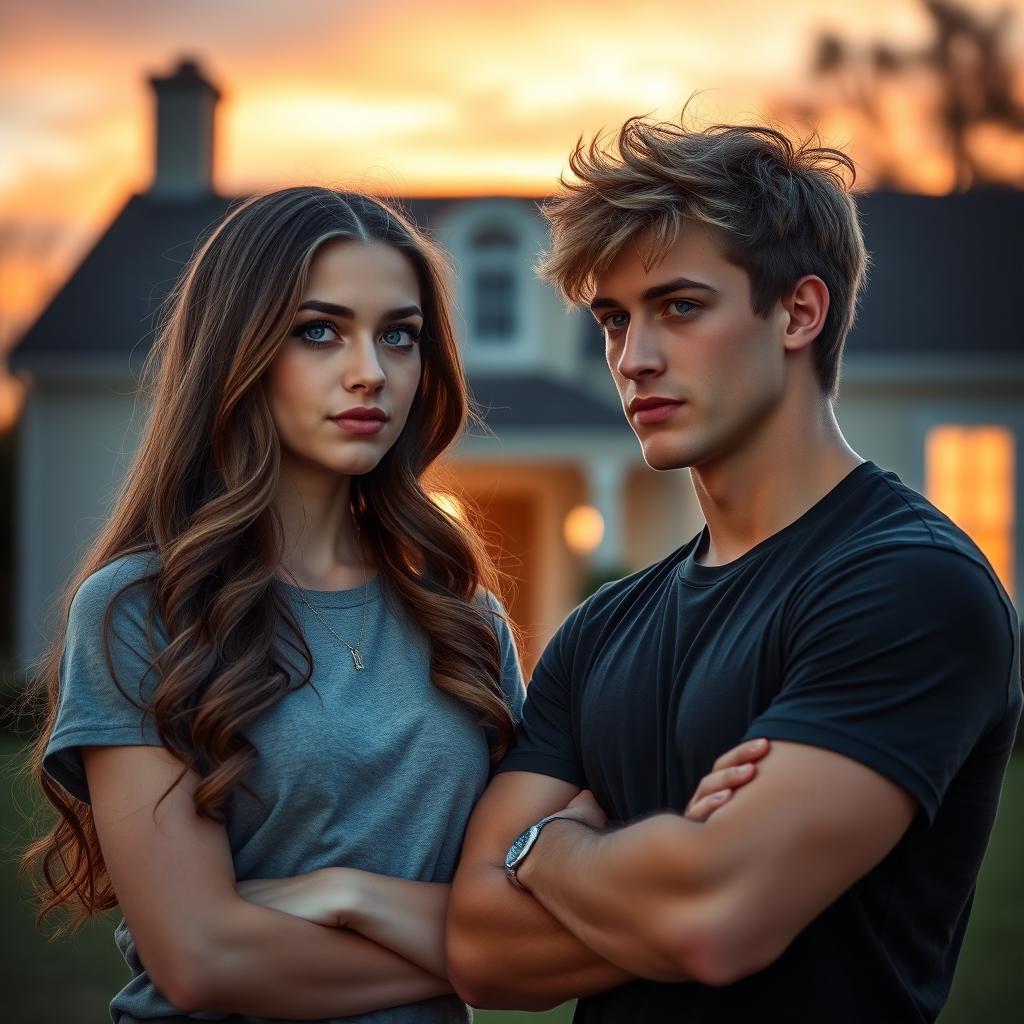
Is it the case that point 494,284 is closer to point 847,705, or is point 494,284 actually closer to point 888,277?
point 888,277

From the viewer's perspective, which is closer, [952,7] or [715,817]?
[715,817]

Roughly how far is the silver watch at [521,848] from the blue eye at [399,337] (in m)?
1.09

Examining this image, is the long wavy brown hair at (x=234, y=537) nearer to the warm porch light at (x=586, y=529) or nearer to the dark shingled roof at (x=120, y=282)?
the warm porch light at (x=586, y=529)

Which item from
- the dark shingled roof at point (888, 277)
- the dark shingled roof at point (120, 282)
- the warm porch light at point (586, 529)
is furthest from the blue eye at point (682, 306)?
the dark shingled roof at point (120, 282)

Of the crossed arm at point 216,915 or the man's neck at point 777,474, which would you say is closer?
the crossed arm at point 216,915

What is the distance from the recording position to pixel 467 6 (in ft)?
73.3

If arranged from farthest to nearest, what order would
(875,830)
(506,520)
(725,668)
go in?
(506,520) → (725,668) → (875,830)

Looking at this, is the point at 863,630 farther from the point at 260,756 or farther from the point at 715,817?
the point at 260,756

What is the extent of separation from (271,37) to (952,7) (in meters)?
16.7

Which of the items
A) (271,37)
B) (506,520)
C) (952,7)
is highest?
(952,7)

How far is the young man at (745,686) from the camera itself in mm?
2488

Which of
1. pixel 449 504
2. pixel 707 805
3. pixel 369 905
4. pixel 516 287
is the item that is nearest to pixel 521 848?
pixel 369 905

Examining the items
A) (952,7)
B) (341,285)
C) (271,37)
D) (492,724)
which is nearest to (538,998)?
(492,724)

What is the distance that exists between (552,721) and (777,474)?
74 cm
